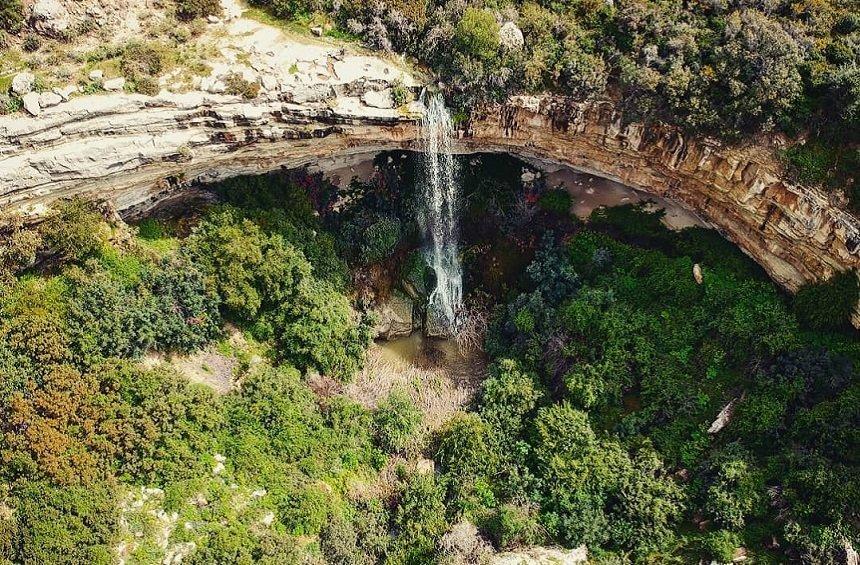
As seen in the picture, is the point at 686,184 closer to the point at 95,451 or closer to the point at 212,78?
the point at 212,78

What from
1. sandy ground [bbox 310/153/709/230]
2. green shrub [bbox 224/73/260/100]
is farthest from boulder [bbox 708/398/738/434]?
green shrub [bbox 224/73/260/100]

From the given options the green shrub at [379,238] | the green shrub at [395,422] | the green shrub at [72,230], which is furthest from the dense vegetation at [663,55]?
the green shrub at [395,422]

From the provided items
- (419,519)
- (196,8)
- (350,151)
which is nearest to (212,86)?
(196,8)

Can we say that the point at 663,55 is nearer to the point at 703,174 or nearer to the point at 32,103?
the point at 703,174

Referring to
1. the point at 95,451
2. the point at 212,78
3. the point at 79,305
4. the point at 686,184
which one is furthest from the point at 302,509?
the point at 686,184

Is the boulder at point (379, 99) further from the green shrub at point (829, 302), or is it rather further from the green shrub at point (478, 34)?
the green shrub at point (829, 302)

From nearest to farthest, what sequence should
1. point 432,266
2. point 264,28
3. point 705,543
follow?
point 705,543 → point 264,28 → point 432,266
